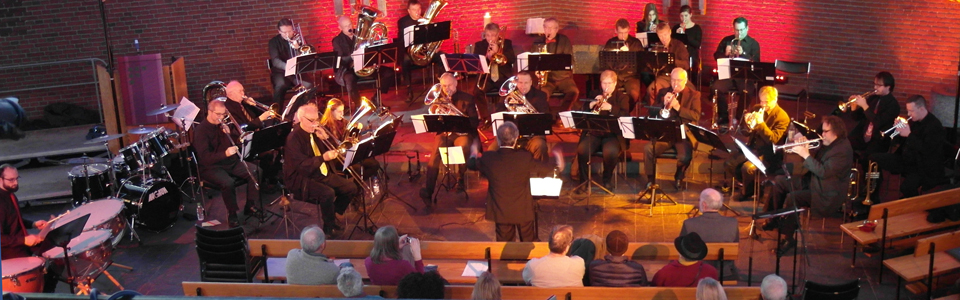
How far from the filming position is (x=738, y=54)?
11.6 m

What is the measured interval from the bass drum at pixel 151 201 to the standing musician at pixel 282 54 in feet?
10.5

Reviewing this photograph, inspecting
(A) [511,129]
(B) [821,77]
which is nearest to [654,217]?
(A) [511,129]

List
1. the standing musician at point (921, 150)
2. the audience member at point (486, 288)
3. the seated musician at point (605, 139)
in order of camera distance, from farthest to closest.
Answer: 1. the seated musician at point (605, 139)
2. the standing musician at point (921, 150)
3. the audience member at point (486, 288)

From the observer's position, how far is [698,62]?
12484 mm

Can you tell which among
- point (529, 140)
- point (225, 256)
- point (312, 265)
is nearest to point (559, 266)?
point (312, 265)

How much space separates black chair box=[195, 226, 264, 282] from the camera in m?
7.25

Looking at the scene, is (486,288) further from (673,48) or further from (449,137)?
(673,48)

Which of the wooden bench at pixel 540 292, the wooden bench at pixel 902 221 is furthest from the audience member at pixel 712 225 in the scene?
the wooden bench at pixel 902 221

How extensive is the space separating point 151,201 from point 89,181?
76 centimetres

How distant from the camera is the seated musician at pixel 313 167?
8930mm

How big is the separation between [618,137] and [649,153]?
1.33ft

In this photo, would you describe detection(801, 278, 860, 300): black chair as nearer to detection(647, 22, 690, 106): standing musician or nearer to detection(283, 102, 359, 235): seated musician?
detection(283, 102, 359, 235): seated musician

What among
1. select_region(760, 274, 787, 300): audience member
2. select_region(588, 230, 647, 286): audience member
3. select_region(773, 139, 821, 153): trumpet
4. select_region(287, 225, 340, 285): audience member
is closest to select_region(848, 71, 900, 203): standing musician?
select_region(773, 139, 821, 153): trumpet

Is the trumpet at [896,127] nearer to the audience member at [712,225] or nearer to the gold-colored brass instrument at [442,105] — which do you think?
the audience member at [712,225]
